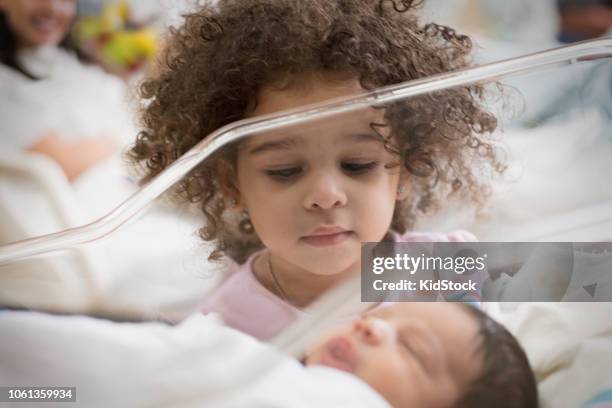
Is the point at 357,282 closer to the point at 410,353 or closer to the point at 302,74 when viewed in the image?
the point at 410,353

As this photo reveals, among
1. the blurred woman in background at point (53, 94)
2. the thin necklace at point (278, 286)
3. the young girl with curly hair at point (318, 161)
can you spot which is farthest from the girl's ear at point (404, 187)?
the blurred woman in background at point (53, 94)

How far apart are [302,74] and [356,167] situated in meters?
0.11

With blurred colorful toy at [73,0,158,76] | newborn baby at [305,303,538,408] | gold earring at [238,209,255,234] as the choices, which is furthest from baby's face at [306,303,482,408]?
blurred colorful toy at [73,0,158,76]

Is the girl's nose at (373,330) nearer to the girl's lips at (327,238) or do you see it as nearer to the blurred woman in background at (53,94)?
the girl's lips at (327,238)

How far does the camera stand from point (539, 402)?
0.50 meters

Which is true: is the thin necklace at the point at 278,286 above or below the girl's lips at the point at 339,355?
above

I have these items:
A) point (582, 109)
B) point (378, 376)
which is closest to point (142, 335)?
point (378, 376)

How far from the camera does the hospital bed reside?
51 cm

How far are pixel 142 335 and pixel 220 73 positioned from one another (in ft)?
0.75

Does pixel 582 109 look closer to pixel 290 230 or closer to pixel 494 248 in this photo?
pixel 494 248

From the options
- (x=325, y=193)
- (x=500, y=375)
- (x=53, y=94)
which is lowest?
(x=500, y=375)

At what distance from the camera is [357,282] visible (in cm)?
52

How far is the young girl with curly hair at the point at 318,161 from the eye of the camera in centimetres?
53

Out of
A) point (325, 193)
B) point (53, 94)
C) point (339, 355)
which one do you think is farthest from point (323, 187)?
point (53, 94)
